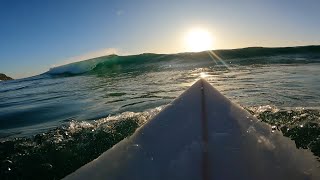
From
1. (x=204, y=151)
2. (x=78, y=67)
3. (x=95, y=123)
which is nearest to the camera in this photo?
(x=204, y=151)

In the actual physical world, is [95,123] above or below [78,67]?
below

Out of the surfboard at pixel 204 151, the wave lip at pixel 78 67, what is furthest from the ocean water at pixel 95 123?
the wave lip at pixel 78 67

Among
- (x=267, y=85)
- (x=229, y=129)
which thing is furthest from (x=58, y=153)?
(x=267, y=85)

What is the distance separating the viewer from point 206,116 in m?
2.70

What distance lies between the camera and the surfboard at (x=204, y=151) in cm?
211

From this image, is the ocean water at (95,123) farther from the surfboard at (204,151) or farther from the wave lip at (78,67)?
the wave lip at (78,67)

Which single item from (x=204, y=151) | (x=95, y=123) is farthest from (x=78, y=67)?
(x=204, y=151)

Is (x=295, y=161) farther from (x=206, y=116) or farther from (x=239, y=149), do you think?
(x=206, y=116)

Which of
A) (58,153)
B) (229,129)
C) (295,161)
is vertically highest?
(229,129)

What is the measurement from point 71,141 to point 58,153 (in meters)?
0.39

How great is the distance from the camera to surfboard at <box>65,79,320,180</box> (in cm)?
211

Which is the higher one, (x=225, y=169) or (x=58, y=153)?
(x=225, y=169)

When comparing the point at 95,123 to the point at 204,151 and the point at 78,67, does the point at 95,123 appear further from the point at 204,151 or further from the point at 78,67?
the point at 78,67

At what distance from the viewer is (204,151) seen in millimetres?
2199
